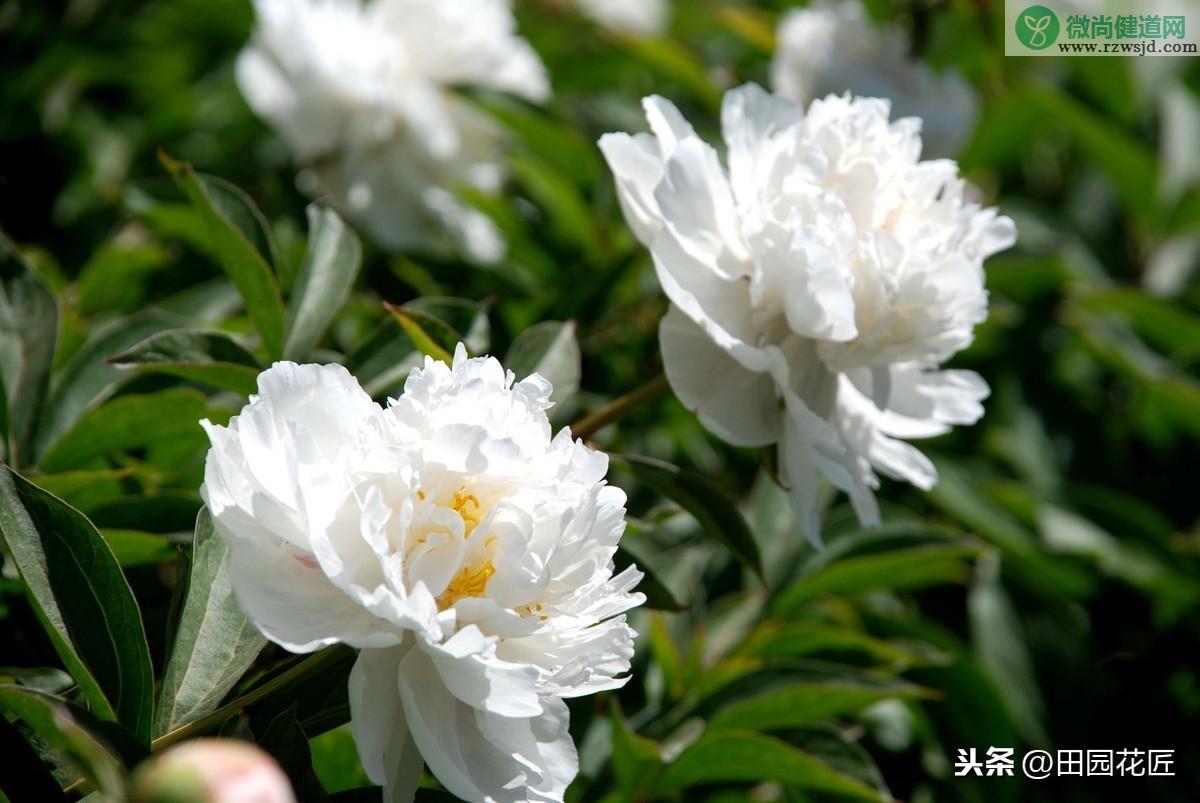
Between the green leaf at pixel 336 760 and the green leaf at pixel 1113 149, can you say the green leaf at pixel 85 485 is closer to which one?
the green leaf at pixel 336 760

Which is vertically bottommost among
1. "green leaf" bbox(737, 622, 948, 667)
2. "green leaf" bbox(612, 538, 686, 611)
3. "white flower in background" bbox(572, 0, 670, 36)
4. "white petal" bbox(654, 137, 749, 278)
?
"green leaf" bbox(737, 622, 948, 667)

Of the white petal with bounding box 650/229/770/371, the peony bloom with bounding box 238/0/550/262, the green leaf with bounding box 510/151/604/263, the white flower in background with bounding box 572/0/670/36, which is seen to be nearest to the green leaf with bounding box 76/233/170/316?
the peony bloom with bounding box 238/0/550/262

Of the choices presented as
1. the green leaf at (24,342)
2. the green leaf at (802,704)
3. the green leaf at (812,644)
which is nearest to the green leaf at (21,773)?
the green leaf at (24,342)

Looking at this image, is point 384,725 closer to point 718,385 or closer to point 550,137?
point 718,385

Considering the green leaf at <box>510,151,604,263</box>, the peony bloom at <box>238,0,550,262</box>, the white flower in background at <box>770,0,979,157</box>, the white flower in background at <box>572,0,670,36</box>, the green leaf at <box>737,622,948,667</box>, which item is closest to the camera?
the green leaf at <box>737,622,948,667</box>

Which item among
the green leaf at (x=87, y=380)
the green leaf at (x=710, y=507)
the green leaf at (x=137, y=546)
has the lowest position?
the green leaf at (x=710, y=507)

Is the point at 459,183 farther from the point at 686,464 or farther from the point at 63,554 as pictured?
the point at 63,554

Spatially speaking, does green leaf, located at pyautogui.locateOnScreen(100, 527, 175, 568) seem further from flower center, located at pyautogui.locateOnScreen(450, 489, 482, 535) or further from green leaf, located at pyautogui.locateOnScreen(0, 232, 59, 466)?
flower center, located at pyautogui.locateOnScreen(450, 489, 482, 535)
